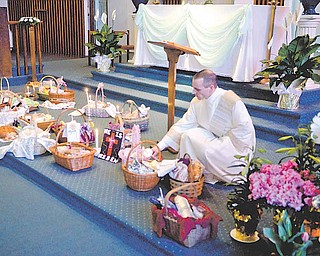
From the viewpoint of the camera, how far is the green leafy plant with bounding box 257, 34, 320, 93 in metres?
4.12

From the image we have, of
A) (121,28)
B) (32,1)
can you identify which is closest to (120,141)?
(121,28)

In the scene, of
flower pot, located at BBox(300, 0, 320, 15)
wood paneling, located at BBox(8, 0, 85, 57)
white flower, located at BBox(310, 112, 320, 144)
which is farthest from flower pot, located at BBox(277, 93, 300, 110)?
wood paneling, located at BBox(8, 0, 85, 57)

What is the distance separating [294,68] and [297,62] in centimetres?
14

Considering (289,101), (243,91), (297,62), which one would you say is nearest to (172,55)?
(297,62)

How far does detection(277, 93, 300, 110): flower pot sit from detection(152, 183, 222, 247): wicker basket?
2371mm

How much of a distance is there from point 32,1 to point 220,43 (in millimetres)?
7532

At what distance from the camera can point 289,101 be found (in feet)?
14.6

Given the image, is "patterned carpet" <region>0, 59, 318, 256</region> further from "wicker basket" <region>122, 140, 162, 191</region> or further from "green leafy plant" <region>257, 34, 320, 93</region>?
"green leafy plant" <region>257, 34, 320, 93</region>

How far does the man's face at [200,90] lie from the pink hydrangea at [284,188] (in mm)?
1246

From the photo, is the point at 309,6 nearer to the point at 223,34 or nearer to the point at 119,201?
the point at 223,34

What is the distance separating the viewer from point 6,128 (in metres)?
4.29

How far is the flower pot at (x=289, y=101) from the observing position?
4422mm

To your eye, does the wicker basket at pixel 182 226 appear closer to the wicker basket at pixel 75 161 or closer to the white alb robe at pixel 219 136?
the white alb robe at pixel 219 136

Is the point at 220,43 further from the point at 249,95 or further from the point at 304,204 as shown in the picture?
the point at 304,204
